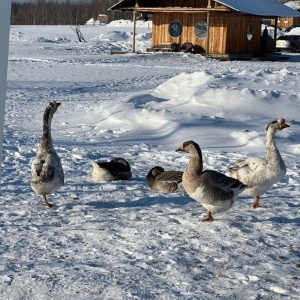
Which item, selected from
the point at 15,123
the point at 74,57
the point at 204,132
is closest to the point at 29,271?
the point at 204,132

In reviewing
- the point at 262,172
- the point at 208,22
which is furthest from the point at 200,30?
the point at 262,172

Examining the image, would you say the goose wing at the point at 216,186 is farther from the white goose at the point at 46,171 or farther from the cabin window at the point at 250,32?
the cabin window at the point at 250,32

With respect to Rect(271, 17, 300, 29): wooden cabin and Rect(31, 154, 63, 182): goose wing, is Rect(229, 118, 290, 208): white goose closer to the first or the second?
Rect(31, 154, 63, 182): goose wing

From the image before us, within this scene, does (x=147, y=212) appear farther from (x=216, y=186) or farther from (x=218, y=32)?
(x=218, y=32)

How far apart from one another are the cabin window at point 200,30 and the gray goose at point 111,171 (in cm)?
2602

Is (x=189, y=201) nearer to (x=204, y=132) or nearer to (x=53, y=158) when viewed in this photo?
(x=53, y=158)

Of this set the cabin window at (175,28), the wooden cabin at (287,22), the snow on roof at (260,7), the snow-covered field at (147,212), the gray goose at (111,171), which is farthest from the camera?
the wooden cabin at (287,22)

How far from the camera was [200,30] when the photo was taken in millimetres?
33906

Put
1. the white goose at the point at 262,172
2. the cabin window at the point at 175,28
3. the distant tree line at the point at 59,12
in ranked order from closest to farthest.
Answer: the white goose at the point at 262,172
the cabin window at the point at 175,28
the distant tree line at the point at 59,12

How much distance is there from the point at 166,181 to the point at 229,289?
3.16 meters

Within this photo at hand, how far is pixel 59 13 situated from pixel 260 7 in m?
83.5

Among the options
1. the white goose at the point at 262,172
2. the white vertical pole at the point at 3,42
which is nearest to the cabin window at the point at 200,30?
the white goose at the point at 262,172

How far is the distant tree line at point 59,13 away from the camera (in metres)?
106

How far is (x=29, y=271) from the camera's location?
5172 mm
